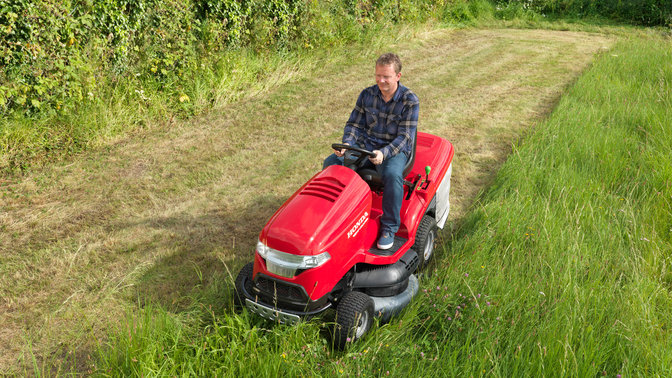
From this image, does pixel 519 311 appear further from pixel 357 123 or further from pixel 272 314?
pixel 357 123

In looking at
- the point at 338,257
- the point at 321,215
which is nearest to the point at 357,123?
the point at 321,215

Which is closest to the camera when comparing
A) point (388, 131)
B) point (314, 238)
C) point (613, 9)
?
point (314, 238)

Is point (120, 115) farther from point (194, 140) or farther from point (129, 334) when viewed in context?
point (129, 334)

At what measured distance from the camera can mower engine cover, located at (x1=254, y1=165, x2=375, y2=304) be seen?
2.74 metres

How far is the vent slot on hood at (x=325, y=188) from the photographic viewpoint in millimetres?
2977

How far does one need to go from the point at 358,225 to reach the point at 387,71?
105cm

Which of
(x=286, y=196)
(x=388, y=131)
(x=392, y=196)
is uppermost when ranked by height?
(x=388, y=131)

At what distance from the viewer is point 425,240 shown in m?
3.64

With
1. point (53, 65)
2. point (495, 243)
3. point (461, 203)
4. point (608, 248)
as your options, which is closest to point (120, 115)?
point (53, 65)

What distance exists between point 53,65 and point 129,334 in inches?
149

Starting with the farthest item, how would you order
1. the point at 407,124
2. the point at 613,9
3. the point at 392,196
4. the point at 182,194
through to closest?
1. the point at 613,9
2. the point at 182,194
3. the point at 407,124
4. the point at 392,196

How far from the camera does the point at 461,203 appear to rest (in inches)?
194

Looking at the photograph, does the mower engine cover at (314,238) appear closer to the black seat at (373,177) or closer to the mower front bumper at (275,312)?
the mower front bumper at (275,312)

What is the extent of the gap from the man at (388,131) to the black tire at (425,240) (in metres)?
0.37
